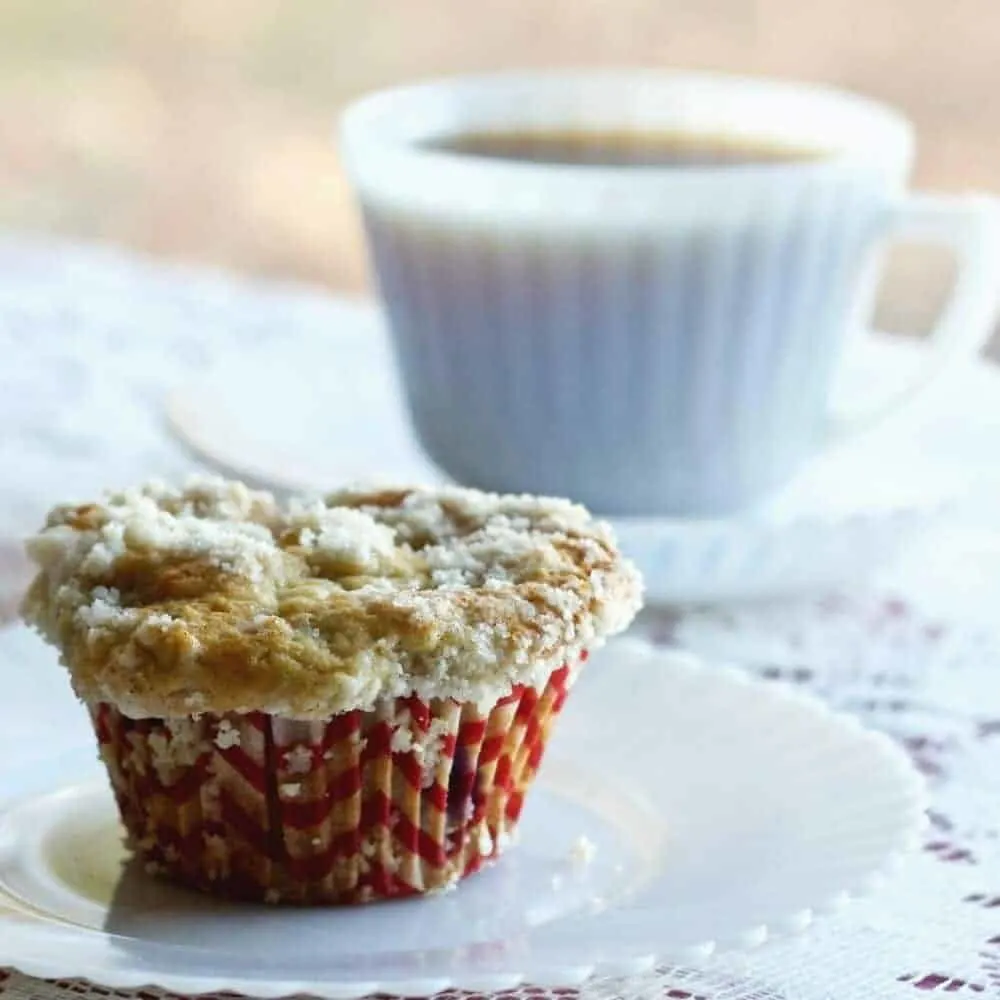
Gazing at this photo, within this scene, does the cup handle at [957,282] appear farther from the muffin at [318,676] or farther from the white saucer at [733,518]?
the muffin at [318,676]

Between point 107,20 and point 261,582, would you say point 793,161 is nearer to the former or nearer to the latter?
point 261,582

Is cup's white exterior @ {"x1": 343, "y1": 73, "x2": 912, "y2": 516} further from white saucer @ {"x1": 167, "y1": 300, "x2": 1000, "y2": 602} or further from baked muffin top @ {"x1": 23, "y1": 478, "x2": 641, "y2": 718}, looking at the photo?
baked muffin top @ {"x1": 23, "y1": 478, "x2": 641, "y2": 718}

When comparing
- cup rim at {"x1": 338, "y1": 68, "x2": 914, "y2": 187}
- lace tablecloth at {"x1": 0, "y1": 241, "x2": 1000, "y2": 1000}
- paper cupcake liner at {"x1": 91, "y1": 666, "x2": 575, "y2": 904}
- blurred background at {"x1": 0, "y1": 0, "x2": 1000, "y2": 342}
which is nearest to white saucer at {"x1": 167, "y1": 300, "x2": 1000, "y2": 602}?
lace tablecloth at {"x1": 0, "y1": 241, "x2": 1000, "y2": 1000}

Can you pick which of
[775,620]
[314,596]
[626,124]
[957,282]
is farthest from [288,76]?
[314,596]

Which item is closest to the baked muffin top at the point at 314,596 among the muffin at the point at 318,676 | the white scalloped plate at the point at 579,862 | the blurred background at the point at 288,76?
the muffin at the point at 318,676

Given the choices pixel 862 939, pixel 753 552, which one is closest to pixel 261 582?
pixel 862 939
